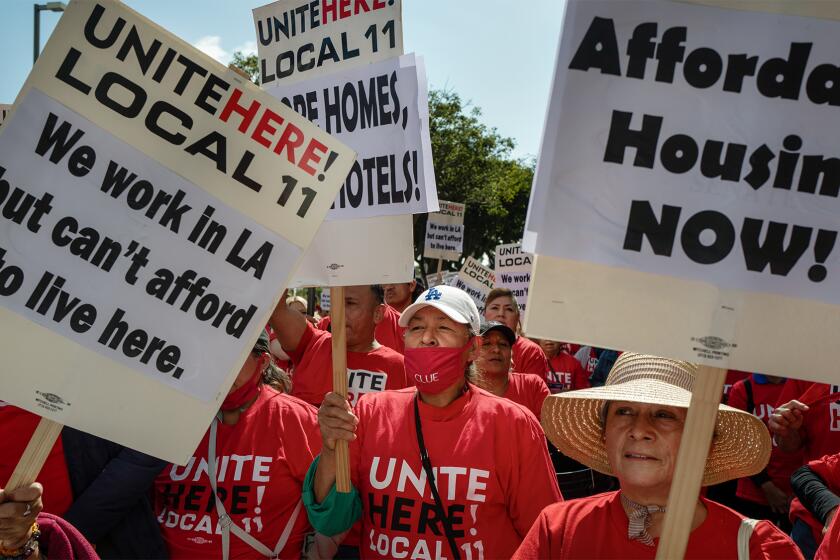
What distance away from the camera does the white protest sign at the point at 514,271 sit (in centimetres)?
935

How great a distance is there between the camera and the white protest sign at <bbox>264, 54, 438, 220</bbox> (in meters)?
3.17

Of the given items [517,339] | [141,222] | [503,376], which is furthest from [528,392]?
[141,222]

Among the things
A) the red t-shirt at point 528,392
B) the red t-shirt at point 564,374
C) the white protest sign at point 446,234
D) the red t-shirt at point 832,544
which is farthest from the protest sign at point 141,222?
the white protest sign at point 446,234

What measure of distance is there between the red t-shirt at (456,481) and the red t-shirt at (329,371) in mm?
1521

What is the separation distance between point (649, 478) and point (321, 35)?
2.48 m

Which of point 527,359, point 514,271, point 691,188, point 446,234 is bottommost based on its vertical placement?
point 691,188

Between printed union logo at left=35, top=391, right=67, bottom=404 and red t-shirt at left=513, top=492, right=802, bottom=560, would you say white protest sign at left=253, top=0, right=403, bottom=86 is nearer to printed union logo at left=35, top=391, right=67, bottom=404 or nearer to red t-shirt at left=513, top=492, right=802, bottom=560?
printed union logo at left=35, top=391, right=67, bottom=404

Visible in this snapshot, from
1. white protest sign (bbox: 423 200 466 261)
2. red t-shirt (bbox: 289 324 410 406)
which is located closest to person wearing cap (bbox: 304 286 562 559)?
red t-shirt (bbox: 289 324 410 406)

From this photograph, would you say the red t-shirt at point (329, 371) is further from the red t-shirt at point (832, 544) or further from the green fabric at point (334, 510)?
the red t-shirt at point (832, 544)

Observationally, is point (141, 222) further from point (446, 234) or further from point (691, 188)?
point (446, 234)

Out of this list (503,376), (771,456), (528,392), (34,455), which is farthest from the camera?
(503,376)

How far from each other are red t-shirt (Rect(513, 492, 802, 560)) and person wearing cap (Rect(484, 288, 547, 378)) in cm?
397

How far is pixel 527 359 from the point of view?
253 inches

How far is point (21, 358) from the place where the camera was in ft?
6.91
